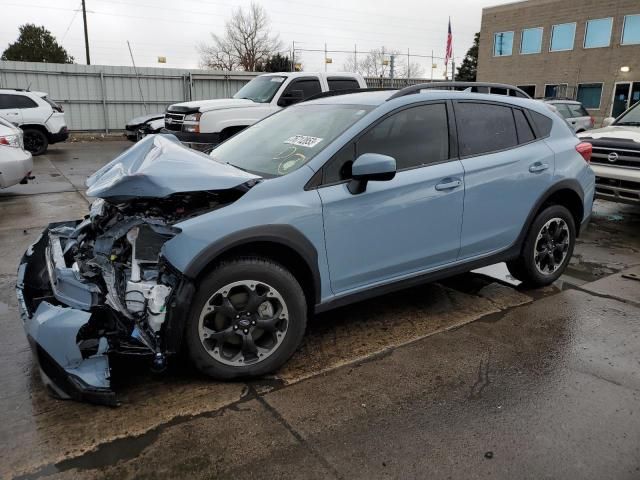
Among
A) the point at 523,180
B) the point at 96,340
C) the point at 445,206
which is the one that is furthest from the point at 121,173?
the point at 523,180

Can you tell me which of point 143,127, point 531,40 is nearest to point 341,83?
point 143,127

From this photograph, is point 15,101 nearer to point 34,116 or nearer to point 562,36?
point 34,116

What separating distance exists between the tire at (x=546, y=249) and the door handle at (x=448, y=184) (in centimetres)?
108

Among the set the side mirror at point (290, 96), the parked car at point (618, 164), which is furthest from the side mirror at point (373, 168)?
the side mirror at point (290, 96)

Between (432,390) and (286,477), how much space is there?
1136 millimetres

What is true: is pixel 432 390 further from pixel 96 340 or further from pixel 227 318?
pixel 96 340

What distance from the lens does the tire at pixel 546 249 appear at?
455cm

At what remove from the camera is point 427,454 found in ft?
8.49

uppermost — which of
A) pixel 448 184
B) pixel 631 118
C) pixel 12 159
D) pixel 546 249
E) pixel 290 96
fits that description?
pixel 290 96

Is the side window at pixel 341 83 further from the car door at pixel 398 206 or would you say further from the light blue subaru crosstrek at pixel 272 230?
the car door at pixel 398 206

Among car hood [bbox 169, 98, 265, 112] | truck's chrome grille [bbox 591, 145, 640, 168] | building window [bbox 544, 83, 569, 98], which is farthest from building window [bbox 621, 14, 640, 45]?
car hood [bbox 169, 98, 265, 112]

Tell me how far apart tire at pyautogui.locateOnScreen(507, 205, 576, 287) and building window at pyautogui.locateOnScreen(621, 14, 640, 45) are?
31353mm

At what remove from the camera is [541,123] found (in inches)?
181

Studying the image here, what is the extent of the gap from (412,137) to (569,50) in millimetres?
34428
